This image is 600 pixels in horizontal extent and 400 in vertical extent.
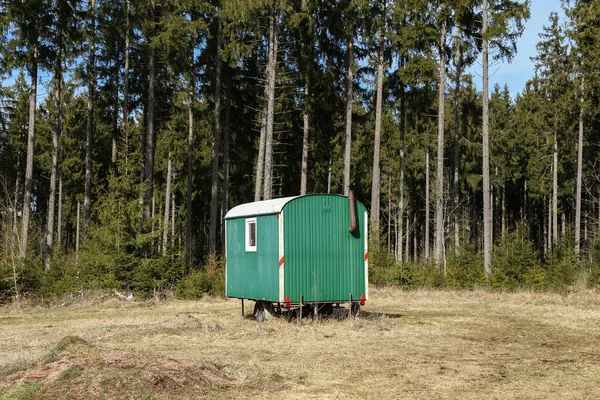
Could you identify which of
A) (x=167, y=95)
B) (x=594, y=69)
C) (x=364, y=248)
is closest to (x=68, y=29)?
(x=167, y=95)

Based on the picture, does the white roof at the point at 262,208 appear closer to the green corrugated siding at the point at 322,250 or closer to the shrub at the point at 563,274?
the green corrugated siding at the point at 322,250

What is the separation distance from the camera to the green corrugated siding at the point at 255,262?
14.4 m

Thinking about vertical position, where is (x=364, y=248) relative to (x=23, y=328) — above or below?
above

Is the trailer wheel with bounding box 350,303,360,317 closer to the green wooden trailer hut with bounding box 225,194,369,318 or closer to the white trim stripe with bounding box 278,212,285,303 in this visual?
the green wooden trailer hut with bounding box 225,194,369,318

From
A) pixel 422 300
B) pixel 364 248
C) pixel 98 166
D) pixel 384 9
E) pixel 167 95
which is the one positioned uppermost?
pixel 384 9

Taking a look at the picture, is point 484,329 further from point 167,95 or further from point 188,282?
point 167,95

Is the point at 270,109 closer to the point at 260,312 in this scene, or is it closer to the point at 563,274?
the point at 260,312

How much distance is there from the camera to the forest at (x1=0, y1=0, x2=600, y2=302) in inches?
867

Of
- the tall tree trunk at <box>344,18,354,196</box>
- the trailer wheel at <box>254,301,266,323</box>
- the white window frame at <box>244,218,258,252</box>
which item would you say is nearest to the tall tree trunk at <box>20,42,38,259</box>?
the white window frame at <box>244,218,258,252</box>

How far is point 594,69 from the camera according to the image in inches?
1315

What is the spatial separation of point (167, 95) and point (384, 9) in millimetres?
12046

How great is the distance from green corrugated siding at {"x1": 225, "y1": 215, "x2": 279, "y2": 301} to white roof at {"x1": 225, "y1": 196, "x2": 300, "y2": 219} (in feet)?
0.43

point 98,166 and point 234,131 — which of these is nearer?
point 234,131

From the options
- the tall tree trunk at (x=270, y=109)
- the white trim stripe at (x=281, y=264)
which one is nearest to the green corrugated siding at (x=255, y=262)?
the white trim stripe at (x=281, y=264)
